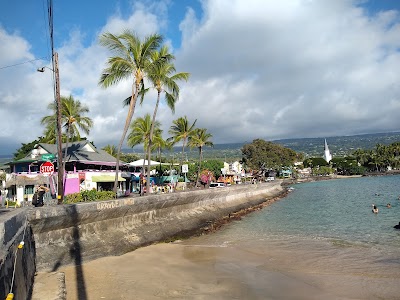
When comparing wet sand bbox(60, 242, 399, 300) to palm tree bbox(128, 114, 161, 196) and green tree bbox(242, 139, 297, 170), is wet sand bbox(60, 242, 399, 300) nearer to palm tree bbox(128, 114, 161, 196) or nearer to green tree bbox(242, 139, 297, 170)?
palm tree bbox(128, 114, 161, 196)

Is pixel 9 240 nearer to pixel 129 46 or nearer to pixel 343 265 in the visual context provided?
pixel 343 265

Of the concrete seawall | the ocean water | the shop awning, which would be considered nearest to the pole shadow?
the concrete seawall

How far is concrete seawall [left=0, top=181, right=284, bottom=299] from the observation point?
10492mm

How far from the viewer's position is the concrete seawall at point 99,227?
10.5 metres

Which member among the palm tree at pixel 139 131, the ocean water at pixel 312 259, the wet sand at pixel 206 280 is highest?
the palm tree at pixel 139 131

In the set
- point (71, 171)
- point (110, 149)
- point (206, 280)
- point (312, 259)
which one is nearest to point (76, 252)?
point (206, 280)

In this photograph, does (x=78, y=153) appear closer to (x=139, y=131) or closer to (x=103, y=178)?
(x=103, y=178)

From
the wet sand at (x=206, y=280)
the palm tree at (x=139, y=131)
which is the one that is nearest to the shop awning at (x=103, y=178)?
the palm tree at (x=139, y=131)

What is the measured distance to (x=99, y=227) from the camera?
44.0 feet

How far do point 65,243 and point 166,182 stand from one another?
4654 cm

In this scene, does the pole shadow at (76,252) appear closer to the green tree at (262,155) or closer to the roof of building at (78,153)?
the roof of building at (78,153)

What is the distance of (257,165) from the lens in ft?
288

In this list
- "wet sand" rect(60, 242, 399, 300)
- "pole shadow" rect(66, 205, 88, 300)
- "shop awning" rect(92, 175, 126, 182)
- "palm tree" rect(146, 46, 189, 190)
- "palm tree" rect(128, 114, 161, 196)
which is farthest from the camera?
"palm tree" rect(128, 114, 161, 196)

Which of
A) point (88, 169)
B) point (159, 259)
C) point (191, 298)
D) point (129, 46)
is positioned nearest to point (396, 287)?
point (191, 298)
